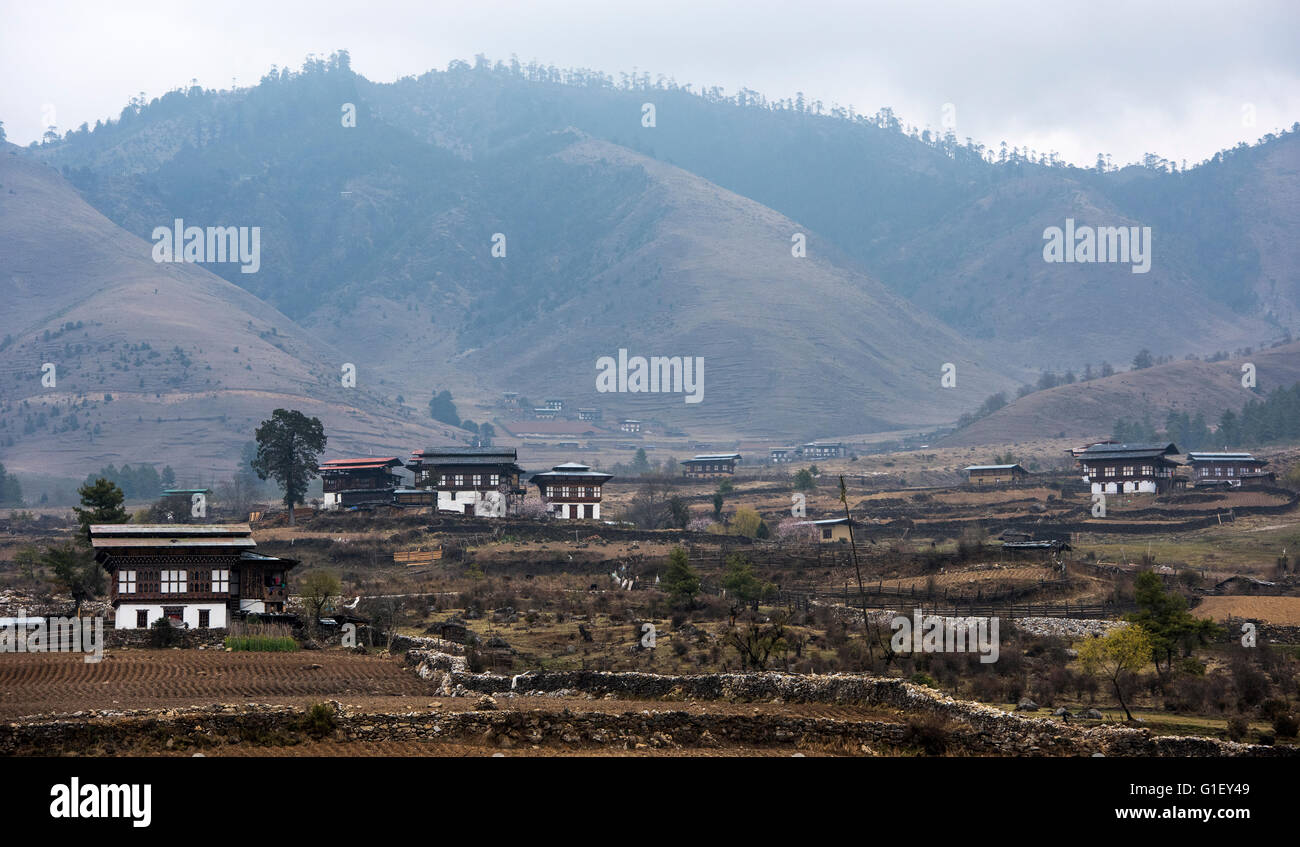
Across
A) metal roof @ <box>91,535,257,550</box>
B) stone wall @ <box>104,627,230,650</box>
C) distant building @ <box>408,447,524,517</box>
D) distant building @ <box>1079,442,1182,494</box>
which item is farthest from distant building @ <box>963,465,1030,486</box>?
stone wall @ <box>104,627,230,650</box>

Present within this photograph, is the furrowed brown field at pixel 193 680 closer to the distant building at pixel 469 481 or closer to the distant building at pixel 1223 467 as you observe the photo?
the distant building at pixel 469 481

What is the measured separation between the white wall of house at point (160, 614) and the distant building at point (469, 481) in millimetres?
49765

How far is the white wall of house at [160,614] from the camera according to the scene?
194 ft

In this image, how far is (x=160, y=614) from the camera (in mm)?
59094

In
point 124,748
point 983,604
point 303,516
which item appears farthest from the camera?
point 303,516

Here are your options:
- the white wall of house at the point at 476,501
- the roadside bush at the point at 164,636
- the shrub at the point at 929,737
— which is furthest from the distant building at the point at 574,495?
the shrub at the point at 929,737

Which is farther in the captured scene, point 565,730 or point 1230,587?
point 1230,587

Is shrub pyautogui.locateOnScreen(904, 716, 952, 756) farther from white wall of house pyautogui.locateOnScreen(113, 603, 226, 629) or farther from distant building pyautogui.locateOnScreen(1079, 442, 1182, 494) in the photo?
distant building pyautogui.locateOnScreen(1079, 442, 1182, 494)

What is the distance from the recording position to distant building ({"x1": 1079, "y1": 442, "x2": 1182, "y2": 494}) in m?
120

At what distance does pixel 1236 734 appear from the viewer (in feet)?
96.3

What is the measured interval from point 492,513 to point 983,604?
2146 inches

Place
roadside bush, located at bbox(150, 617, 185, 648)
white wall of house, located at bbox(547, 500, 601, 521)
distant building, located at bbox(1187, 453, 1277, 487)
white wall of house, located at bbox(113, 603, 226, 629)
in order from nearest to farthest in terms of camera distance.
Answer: roadside bush, located at bbox(150, 617, 185, 648), white wall of house, located at bbox(113, 603, 226, 629), white wall of house, located at bbox(547, 500, 601, 521), distant building, located at bbox(1187, 453, 1277, 487)
